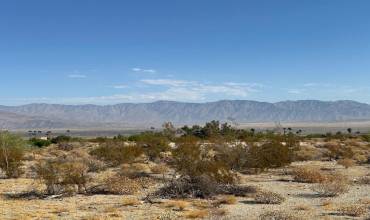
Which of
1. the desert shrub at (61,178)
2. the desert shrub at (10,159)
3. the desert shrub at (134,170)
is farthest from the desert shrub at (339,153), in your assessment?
the desert shrub at (61,178)

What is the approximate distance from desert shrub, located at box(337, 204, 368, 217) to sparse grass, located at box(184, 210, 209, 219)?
4.32 m

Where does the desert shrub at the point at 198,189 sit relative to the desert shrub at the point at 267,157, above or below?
below

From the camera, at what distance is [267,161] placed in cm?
3166

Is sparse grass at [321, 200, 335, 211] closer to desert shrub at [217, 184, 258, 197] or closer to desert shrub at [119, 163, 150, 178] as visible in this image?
desert shrub at [217, 184, 258, 197]

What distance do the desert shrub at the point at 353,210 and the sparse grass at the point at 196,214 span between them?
170 inches

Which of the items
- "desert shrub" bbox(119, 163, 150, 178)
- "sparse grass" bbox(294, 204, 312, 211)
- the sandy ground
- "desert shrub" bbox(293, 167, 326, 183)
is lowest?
the sandy ground

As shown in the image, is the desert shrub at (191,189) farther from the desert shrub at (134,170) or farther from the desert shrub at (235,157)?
the desert shrub at (235,157)

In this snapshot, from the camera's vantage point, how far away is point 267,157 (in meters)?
31.7

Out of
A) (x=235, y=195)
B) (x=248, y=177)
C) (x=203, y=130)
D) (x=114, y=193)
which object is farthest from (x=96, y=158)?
(x=203, y=130)

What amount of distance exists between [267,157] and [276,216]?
15120 millimetres

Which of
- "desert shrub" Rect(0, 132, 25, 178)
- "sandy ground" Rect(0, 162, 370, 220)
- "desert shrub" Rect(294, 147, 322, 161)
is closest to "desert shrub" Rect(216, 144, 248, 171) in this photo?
"sandy ground" Rect(0, 162, 370, 220)

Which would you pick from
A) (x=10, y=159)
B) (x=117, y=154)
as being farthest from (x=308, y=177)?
(x=10, y=159)

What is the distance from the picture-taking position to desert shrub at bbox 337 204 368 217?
56.4 feet

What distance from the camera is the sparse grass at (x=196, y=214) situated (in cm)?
1705
